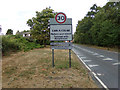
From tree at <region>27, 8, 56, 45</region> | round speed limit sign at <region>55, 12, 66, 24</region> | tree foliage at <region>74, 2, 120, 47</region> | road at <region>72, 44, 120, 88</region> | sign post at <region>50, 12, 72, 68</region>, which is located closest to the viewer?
road at <region>72, 44, 120, 88</region>

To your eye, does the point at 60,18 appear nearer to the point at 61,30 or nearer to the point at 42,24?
the point at 61,30

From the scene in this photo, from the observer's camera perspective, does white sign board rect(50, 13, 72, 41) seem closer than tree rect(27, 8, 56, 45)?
Yes

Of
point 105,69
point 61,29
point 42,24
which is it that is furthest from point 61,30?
point 42,24

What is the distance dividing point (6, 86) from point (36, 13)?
26959mm

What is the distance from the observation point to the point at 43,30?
89.6 feet

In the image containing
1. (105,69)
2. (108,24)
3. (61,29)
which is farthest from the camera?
(108,24)

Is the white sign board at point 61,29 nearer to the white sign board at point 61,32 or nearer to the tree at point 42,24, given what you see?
the white sign board at point 61,32

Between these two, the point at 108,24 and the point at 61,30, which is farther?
the point at 108,24

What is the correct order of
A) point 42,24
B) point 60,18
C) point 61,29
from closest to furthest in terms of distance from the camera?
point 60,18 → point 61,29 → point 42,24

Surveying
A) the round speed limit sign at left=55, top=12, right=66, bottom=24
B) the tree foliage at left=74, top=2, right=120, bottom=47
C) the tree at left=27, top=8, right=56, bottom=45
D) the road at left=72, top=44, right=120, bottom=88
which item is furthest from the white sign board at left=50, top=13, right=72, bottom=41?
the tree at left=27, top=8, right=56, bottom=45

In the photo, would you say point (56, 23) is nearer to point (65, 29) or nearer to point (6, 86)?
point (65, 29)

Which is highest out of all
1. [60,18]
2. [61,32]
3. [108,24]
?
[108,24]

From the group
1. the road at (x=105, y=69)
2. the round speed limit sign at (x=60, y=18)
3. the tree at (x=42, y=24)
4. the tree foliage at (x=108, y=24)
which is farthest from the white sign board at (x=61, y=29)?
the tree at (x=42, y=24)

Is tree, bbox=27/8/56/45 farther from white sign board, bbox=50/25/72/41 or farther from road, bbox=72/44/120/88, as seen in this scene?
white sign board, bbox=50/25/72/41
